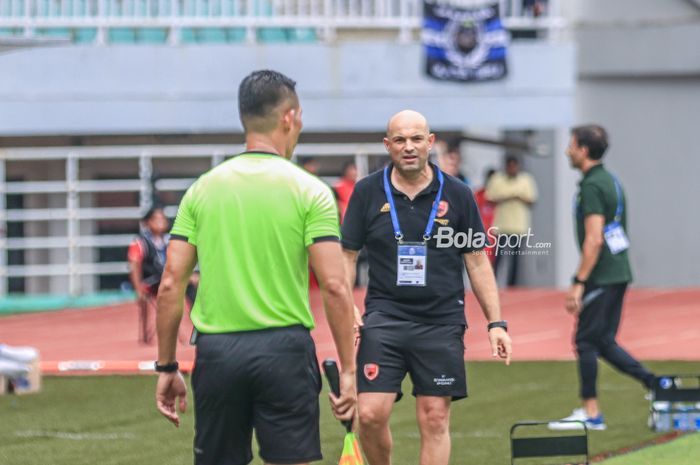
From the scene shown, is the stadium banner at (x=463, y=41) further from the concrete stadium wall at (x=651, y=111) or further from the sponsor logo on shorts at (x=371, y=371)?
the sponsor logo on shorts at (x=371, y=371)

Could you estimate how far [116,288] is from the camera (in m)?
26.0

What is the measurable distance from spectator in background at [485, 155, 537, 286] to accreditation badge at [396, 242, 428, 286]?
51.5 feet

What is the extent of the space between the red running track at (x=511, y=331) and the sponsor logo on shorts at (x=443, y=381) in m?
5.58

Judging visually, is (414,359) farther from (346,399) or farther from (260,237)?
(260,237)

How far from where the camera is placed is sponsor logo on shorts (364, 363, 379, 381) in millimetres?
8179

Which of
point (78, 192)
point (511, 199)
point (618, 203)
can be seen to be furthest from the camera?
point (78, 192)

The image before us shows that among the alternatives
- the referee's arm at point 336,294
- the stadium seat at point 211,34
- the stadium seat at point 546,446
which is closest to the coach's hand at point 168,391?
the referee's arm at point 336,294

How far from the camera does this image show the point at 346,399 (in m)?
6.18

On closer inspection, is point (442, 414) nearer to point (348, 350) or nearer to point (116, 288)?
point (348, 350)

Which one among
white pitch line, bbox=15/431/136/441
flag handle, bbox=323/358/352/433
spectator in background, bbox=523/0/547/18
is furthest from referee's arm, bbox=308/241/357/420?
spectator in background, bbox=523/0/547/18

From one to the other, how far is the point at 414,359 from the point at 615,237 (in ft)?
12.0

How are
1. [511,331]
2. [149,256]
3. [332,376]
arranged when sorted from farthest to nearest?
[511,331], [149,256], [332,376]

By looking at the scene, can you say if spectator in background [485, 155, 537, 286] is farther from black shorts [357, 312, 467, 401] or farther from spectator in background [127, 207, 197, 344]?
black shorts [357, 312, 467, 401]

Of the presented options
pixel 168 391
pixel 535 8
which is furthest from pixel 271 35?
pixel 168 391
